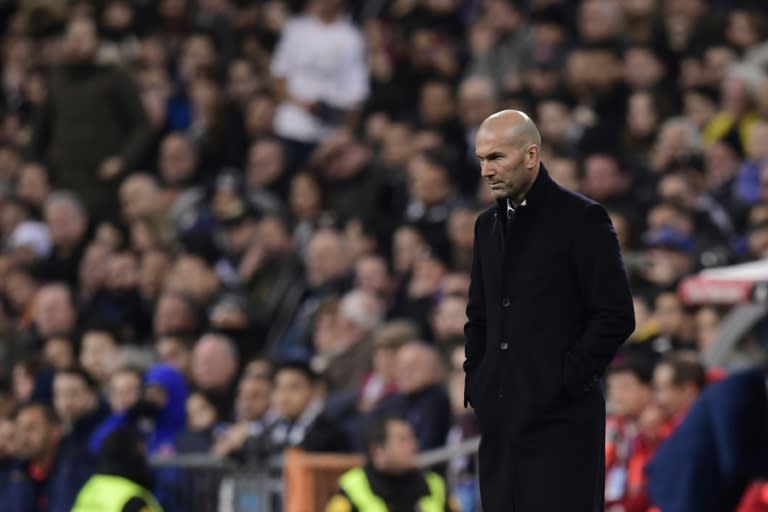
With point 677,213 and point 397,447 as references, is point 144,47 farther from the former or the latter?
point 397,447

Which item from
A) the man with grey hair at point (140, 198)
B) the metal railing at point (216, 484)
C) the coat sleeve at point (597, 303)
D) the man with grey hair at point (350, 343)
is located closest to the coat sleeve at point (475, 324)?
the coat sleeve at point (597, 303)

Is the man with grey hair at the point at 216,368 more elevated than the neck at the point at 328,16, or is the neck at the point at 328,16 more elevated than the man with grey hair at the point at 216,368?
the neck at the point at 328,16

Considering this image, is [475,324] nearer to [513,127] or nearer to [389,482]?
[513,127]

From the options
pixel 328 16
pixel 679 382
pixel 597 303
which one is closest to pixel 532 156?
pixel 597 303

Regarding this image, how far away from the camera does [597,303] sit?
5.38 metres

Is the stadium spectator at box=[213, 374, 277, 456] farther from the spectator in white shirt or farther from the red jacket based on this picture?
the spectator in white shirt

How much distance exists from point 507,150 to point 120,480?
15.1 feet

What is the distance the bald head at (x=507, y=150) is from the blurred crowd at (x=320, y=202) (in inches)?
113

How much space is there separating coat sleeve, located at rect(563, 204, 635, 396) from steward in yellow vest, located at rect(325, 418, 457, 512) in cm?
386

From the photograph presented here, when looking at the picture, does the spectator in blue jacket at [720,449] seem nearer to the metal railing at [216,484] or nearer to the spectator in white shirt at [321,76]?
the metal railing at [216,484]

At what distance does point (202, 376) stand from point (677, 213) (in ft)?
11.1

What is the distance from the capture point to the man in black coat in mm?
5352

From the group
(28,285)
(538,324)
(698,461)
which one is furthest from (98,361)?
(538,324)

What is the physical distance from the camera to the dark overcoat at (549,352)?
A: 5363 millimetres
